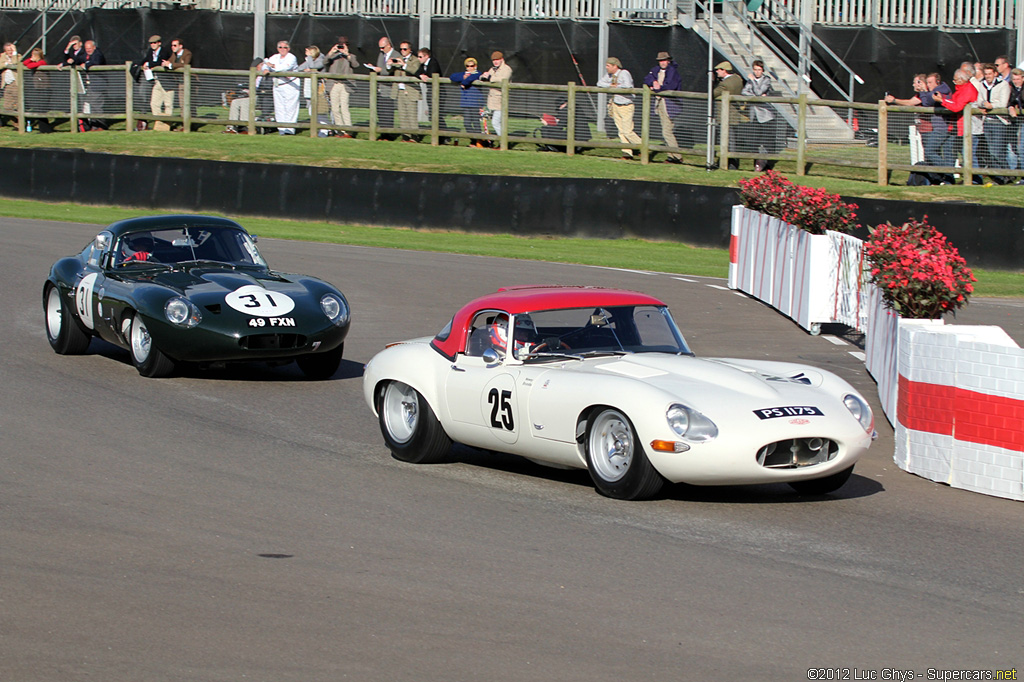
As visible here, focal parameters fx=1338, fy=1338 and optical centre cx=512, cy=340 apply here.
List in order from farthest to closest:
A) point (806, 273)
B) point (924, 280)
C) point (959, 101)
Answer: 1. point (959, 101)
2. point (806, 273)
3. point (924, 280)

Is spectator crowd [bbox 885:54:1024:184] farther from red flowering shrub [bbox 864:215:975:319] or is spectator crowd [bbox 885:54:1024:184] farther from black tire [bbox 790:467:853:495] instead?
black tire [bbox 790:467:853:495]

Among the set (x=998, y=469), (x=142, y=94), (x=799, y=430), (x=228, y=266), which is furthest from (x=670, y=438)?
(x=142, y=94)

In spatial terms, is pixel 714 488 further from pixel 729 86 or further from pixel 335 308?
pixel 729 86

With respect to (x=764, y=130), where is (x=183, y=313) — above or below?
below

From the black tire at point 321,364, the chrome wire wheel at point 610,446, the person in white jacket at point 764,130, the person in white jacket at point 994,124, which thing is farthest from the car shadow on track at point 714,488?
the person in white jacket at point 764,130

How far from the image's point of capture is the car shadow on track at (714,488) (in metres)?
7.52

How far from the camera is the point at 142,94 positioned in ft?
101

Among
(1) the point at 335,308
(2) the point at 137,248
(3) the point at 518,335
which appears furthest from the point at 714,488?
(2) the point at 137,248

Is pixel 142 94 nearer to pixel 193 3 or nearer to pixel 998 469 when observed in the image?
pixel 193 3

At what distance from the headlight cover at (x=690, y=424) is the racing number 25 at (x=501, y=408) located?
3.87ft

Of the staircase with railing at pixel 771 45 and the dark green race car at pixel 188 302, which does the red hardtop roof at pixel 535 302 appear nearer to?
the dark green race car at pixel 188 302

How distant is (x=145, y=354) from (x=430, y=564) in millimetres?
5933

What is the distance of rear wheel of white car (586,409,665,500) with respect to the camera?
7.19 meters

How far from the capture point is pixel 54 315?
12547 mm
